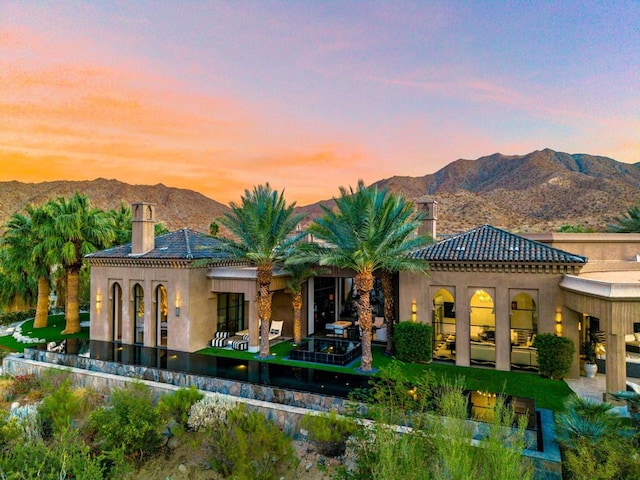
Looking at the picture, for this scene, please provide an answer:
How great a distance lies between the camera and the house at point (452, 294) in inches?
562

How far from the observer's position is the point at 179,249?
63.8ft

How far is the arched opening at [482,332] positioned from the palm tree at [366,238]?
3346mm

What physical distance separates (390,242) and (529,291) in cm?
586

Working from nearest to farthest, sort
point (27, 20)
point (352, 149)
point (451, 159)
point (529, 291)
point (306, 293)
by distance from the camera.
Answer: point (529, 291) → point (306, 293) → point (27, 20) → point (352, 149) → point (451, 159)

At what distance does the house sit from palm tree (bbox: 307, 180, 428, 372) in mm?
1731

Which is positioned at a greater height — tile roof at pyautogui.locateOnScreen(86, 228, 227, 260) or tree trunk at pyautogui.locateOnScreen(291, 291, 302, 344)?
tile roof at pyautogui.locateOnScreen(86, 228, 227, 260)

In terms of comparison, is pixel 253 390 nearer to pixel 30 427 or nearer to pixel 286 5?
pixel 30 427

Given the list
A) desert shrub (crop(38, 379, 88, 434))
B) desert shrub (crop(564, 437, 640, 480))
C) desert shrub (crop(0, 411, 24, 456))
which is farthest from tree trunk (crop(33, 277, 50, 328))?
desert shrub (crop(564, 437, 640, 480))

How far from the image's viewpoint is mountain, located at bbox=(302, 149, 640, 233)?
49719 millimetres

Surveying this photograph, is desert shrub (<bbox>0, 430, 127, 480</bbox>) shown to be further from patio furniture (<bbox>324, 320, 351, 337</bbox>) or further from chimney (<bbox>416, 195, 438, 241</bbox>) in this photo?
chimney (<bbox>416, 195, 438, 241</bbox>)

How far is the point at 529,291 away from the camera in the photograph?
15.0 meters

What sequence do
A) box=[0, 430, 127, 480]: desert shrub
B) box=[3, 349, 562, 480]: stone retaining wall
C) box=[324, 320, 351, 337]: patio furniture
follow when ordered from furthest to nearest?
box=[324, 320, 351, 337]: patio furniture < box=[3, 349, 562, 480]: stone retaining wall < box=[0, 430, 127, 480]: desert shrub

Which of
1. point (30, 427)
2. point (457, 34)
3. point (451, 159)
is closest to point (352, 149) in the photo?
point (457, 34)

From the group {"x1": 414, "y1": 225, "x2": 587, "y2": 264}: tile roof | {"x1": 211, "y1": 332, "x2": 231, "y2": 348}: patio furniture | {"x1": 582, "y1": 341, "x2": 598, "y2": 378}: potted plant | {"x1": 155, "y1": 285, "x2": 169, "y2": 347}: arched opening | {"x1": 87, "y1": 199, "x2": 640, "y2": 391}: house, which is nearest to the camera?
{"x1": 87, "y1": 199, "x2": 640, "y2": 391}: house
